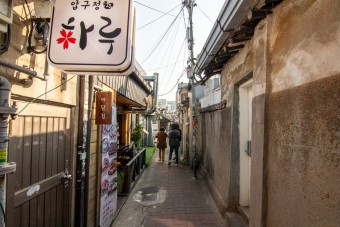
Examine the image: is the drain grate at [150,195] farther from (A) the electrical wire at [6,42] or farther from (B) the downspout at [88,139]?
(A) the electrical wire at [6,42]

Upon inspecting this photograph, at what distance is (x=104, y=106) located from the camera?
17.5ft

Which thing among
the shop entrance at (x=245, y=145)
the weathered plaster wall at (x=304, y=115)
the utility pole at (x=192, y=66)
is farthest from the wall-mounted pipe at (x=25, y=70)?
the utility pole at (x=192, y=66)

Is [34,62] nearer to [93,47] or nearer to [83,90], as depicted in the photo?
[93,47]

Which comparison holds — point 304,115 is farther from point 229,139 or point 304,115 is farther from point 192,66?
point 192,66

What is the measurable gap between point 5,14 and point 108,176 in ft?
14.9

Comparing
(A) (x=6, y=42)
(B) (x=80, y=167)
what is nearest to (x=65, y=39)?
(A) (x=6, y=42)

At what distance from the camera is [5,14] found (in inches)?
99.3

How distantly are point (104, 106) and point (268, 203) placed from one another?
330 centimetres

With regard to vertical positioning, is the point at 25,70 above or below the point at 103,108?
above

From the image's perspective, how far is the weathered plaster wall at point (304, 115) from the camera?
2430mm

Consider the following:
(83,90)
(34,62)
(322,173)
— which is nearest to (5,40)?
(34,62)

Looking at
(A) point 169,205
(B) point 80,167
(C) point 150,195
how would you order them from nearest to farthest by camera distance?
(B) point 80,167 < (A) point 169,205 < (C) point 150,195

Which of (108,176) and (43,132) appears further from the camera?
(108,176)

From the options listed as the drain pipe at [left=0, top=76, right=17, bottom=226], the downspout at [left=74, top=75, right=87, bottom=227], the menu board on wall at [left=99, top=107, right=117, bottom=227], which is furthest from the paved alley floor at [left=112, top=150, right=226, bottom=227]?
the drain pipe at [left=0, top=76, right=17, bottom=226]
